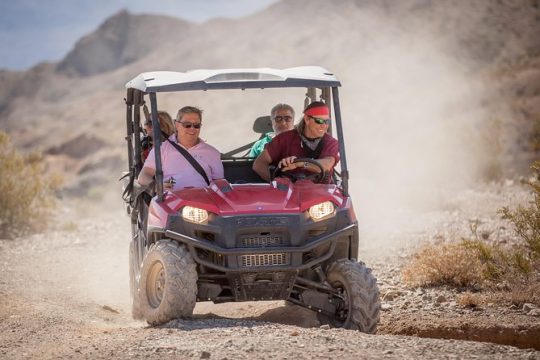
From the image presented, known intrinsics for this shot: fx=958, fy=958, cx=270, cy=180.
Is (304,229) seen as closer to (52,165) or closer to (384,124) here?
(384,124)

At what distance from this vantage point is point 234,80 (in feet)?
26.7

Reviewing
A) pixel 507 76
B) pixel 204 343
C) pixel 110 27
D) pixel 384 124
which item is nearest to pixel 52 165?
pixel 384 124

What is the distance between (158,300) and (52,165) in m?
37.2

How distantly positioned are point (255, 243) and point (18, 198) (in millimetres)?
11813

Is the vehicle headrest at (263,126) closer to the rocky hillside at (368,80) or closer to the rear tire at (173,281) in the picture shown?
the rear tire at (173,281)

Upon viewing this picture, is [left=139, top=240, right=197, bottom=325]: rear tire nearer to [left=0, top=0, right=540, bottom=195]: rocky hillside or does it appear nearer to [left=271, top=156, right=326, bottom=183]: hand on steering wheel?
[left=271, top=156, right=326, bottom=183]: hand on steering wheel

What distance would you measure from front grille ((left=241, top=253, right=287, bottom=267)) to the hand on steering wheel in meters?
0.97

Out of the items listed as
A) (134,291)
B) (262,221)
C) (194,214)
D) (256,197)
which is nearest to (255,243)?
(262,221)

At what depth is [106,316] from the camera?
9789 mm

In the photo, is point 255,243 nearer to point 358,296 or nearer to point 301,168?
point 358,296

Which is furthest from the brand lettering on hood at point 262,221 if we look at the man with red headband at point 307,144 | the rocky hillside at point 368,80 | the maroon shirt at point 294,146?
the rocky hillside at point 368,80

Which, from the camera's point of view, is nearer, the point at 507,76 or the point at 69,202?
the point at 69,202

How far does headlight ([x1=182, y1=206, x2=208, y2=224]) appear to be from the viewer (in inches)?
307

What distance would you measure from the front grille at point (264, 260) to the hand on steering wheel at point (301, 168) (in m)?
0.97
